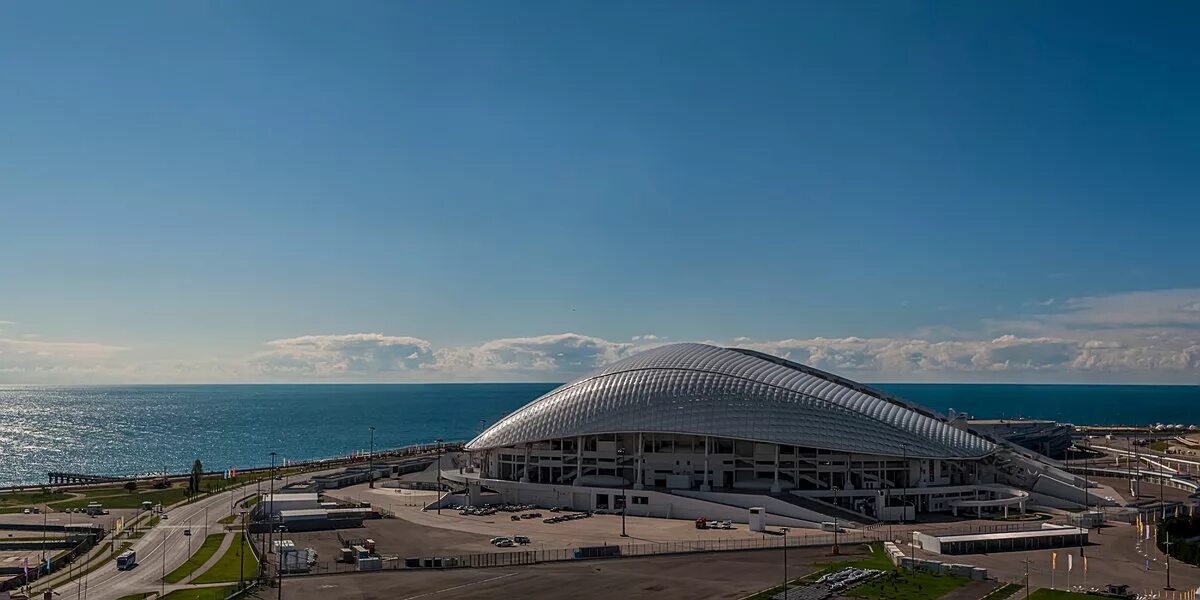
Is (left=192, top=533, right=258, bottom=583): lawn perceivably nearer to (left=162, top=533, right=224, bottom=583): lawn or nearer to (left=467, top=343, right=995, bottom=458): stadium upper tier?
(left=162, top=533, right=224, bottom=583): lawn

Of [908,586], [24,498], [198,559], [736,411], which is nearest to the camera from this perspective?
[908,586]

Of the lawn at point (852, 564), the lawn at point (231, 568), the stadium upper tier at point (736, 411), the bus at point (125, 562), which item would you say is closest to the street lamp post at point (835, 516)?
the lawn at point (852, 564)

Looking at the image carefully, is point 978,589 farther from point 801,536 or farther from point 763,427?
point 763,427

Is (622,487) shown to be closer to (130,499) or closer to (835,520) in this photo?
(835,520)

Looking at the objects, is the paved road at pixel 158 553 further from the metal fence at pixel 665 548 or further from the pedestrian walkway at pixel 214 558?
the metal fence at pixel 665 548

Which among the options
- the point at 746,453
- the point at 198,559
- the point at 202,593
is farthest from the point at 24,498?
the point at 746,453

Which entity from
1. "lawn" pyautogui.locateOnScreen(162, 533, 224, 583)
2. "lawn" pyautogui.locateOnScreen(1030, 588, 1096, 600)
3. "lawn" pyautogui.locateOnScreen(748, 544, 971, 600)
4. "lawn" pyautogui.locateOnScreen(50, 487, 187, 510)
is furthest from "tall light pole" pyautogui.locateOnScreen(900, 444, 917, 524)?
"lawn" pyautogui.locateOnScreen(50, 487, 187, 510)
